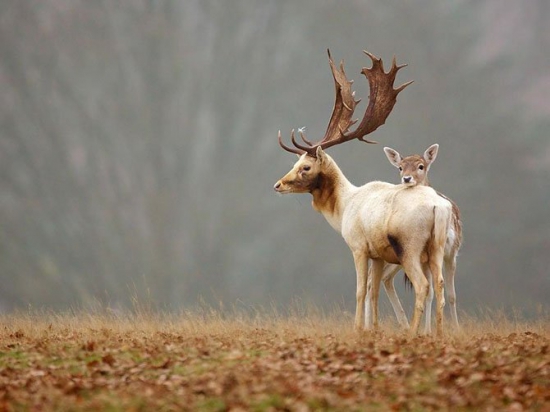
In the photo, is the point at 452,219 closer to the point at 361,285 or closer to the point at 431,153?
the point at 431,153

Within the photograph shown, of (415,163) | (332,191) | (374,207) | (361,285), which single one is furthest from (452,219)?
(332,191)

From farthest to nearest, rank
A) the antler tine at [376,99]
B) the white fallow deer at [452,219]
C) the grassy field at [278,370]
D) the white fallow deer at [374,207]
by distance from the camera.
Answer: the antler tine at [376,99]
the white fallow deer at [452,219]
the white fallow deer at [374,207]
the grassy field at [278,370]

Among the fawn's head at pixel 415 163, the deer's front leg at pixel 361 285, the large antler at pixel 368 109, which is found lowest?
the deer's front leg at pixel 361 285

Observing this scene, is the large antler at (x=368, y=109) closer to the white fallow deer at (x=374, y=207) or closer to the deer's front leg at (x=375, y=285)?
the white fallow deer at (x=374, y=207)

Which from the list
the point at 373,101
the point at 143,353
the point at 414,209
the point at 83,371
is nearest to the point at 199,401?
the point at 83,371

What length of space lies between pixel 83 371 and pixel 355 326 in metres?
4.91

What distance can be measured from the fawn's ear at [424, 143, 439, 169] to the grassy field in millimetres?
2898

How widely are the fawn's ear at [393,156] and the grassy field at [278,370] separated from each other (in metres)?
2.81

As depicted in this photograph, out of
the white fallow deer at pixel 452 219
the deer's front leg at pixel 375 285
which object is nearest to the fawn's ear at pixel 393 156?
the white fallow deer at pixel 452 219

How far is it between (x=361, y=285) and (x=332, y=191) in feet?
6.80

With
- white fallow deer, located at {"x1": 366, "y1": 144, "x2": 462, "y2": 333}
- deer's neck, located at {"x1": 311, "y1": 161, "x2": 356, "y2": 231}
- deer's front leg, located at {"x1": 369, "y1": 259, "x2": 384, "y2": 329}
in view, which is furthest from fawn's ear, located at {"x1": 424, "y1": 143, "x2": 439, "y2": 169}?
deer's front leg, located at {"x1": 369, "y1": 259, "x2": 384, "y2": 329}

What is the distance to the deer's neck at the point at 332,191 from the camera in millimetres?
13773

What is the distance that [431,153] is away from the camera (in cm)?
1320

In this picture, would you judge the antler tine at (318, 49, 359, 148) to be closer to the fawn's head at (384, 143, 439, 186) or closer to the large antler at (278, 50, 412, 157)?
the large antler at (278, 50, 412, 157)
